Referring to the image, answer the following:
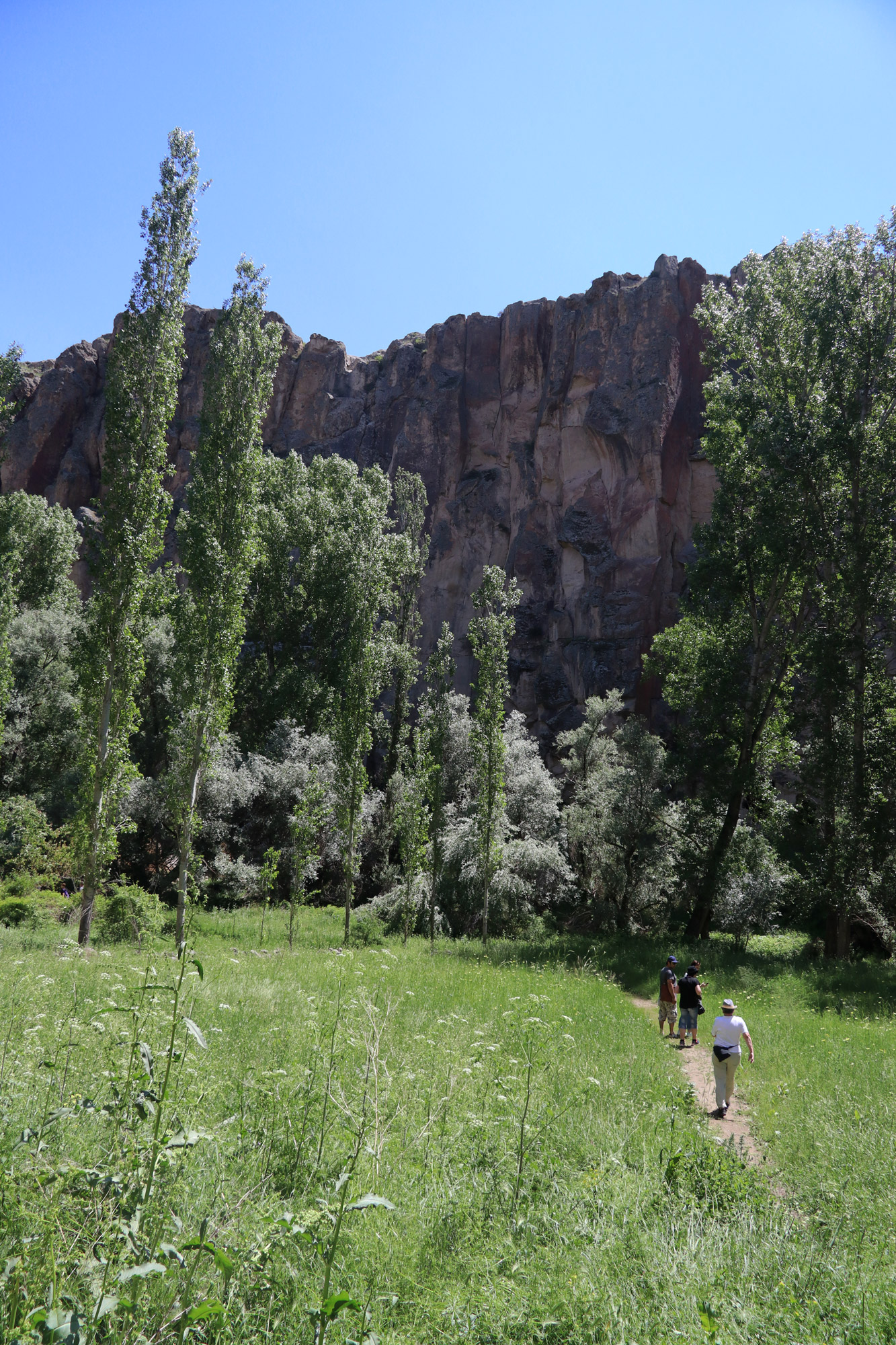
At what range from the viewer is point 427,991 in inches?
422

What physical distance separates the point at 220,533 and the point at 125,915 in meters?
9.17

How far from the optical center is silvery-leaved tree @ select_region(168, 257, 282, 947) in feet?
52.2

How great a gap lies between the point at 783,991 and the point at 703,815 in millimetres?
6640

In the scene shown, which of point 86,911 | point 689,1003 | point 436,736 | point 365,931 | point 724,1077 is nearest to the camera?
point 724,1077

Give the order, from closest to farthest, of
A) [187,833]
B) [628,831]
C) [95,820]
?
[95,820]
[187,833]
[628,831]

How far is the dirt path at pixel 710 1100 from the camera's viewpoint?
6.63 meters

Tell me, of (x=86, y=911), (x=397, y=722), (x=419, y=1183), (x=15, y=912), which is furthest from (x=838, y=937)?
(x=15, y=912)

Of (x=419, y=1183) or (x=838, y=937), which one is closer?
(x=419, y=1183)

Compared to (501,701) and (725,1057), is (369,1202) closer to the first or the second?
(725,1057)

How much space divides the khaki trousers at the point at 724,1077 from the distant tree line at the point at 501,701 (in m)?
10.4

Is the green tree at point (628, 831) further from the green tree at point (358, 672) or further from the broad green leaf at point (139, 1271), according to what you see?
the broad green leaf at point (139, 1271)

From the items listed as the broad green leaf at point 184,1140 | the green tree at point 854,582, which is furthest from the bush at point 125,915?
the green tree at point 854,582

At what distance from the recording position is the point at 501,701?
72.2 feet

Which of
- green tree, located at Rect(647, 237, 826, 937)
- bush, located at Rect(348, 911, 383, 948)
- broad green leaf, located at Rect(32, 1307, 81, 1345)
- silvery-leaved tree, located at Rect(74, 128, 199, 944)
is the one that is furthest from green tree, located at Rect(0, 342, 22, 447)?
broad green leaf, located at Rect(32, 1307, 81, 1345)
